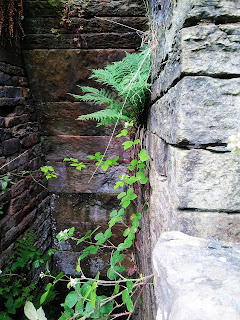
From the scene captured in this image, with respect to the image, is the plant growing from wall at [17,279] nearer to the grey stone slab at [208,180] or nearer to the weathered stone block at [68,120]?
the weathered stone block at [68,120]

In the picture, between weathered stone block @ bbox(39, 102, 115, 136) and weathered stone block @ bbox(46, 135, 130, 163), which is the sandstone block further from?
weathered stone block @ bbox(39, 102, 115, 136)

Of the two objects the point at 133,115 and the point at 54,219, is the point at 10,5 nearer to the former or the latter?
the point at 133,115

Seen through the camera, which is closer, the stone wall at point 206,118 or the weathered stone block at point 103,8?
the stone wall at point 206,118

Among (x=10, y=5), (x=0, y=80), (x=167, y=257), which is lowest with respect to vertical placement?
(x=167, y=257)

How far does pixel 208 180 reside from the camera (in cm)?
74

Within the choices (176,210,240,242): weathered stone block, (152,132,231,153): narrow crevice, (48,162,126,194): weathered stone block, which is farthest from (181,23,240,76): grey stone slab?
(48,162,126,194): weathered stone block

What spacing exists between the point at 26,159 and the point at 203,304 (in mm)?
2421

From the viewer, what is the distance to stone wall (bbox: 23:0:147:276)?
2246 millimetres

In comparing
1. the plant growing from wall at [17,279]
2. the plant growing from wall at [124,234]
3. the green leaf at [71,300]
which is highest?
Answer: the plant growing from wall at [124,234]

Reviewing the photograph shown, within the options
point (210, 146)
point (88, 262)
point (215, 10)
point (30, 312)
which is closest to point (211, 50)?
point (215, 10)

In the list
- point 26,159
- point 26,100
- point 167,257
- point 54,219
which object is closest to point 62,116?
point 26,100

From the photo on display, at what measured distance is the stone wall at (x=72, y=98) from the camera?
7.37ft

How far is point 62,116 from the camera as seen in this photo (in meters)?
2.60

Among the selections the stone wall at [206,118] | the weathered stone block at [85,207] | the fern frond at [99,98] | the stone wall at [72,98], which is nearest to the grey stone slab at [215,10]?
the stone wall at [206,118]
